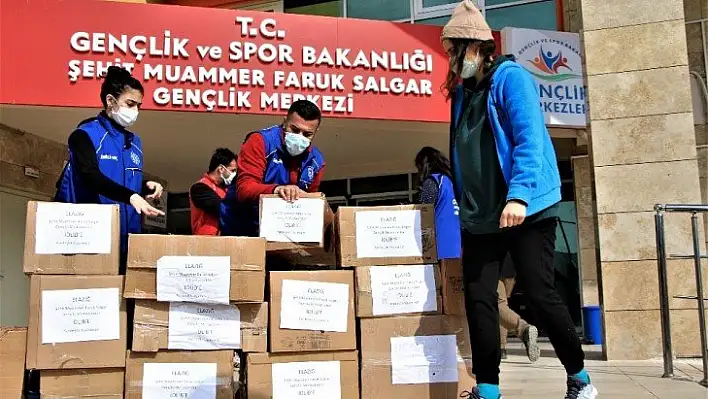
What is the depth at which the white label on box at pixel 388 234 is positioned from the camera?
2.82 meters

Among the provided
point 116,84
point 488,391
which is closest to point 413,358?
point 488,391

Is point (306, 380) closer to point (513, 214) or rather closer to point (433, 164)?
point (513, 214)

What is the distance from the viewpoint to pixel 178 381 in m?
2.59

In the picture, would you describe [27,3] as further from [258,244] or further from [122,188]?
[258,244]

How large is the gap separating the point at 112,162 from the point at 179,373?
40.2 inches

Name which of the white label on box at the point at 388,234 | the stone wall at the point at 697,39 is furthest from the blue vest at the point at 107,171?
the stone wall at the point at 697,39

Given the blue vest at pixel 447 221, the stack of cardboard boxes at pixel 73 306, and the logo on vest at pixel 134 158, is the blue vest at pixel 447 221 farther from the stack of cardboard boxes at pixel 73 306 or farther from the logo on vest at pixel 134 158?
the stack of cardboard boxes at pixel 73 306

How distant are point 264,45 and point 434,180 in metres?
3.72

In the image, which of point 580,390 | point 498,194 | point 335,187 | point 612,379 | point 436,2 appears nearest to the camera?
point 580,390

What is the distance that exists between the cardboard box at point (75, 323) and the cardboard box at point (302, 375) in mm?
545

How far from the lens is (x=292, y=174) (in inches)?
124

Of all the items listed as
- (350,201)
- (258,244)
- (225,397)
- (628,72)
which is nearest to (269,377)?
(225,397)

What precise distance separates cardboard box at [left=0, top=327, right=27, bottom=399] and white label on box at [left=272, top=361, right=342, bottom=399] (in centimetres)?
100

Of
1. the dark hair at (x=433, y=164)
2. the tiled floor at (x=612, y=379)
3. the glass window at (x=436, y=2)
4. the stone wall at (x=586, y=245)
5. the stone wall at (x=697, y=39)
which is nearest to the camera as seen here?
the tiled floor at (x=612, y=379)
